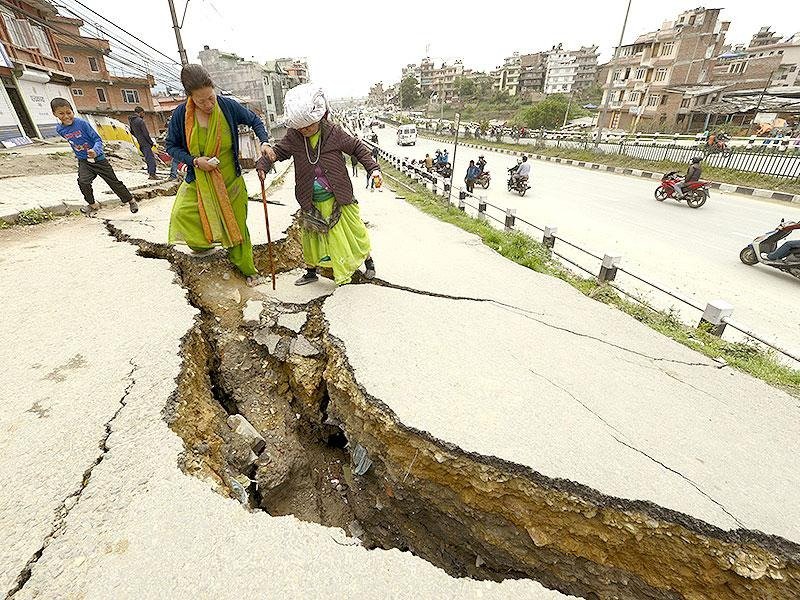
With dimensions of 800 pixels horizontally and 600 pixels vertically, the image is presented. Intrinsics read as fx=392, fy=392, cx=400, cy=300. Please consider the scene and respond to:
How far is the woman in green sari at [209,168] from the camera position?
3.23m

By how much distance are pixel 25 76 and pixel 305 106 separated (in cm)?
1781

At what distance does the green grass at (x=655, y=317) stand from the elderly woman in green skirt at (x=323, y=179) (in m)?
2.63

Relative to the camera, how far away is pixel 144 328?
287 cm

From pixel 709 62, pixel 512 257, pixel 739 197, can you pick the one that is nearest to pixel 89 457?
pixel 512 257

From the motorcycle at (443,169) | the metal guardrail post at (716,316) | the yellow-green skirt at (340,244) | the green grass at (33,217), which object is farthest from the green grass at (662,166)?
the green grass at (33,217)

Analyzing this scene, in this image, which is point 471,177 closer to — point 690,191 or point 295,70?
point 690,191

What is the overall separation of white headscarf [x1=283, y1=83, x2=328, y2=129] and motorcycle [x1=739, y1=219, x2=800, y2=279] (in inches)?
291

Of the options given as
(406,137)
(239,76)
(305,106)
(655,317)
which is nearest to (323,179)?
(305,106)

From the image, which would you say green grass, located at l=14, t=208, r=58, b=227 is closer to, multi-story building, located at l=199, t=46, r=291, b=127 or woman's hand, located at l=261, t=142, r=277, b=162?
woman's hand, located at l=261, t=142, r=277, b=162

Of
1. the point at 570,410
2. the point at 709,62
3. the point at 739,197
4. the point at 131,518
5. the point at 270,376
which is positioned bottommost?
the point at 739,197

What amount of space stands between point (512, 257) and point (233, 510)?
15.3ft

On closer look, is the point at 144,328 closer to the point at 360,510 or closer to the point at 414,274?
the point at 360,510

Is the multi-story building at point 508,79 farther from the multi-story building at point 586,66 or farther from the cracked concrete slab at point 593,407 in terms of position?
the cracked concrete slab at point 593,407

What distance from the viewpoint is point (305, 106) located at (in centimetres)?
309
